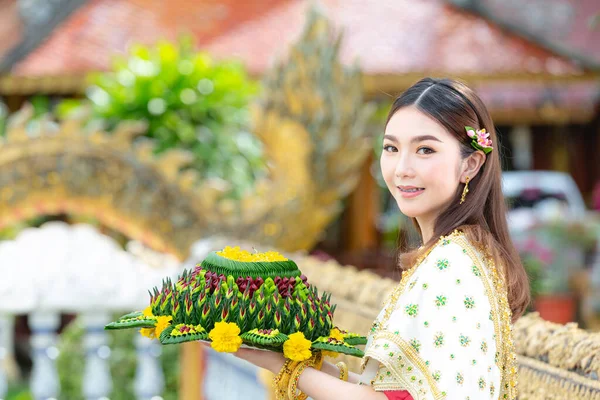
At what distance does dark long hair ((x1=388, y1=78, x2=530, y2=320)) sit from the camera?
1.93 meters

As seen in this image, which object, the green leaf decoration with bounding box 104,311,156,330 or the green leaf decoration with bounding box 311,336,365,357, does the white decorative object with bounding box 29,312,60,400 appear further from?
the green leaf decoration with bounding box 311,336,365,357

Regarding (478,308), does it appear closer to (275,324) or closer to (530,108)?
(275,324)

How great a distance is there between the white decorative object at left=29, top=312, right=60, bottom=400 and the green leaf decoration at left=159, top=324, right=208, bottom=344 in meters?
2.49

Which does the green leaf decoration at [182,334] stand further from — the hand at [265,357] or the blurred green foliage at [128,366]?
the blurred green foliage at [128,366]

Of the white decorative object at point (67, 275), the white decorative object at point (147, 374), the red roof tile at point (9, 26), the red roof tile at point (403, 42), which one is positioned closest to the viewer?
the white decorative object at point (67, 275)

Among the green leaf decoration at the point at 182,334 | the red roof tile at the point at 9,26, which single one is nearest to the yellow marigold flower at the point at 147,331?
the green leaf decoration at the point at 182,334

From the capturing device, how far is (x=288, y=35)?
9.61 m

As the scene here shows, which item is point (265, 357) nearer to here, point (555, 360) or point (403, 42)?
point (555, 360)

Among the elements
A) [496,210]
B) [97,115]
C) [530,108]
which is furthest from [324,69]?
[530,108]

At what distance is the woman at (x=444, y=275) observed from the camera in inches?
69.0

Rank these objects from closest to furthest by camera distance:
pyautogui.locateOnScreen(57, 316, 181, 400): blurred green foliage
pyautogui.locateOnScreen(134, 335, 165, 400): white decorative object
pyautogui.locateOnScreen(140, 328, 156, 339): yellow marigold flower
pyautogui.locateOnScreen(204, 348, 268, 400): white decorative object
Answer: pyautogui.locateOnScreen(140, 328, 156, 339): yellow marigold flower → pyautogui.locateOnScreen(204, 348, 268, 400): white decorative object → pyautogui.locateOnScreen(134, 335, 165, 400): white decorative object → pyautogui.locateOnScreen(57, 316, 181, 400): blurred green foliage

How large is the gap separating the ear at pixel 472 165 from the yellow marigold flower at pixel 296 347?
466mm

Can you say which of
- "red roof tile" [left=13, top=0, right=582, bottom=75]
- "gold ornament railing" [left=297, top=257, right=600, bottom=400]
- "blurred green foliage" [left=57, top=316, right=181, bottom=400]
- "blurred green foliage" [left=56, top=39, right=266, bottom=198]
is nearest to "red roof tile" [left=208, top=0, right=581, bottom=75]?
"red roof tile" [left=13, top=0, right=582, bottom=75]

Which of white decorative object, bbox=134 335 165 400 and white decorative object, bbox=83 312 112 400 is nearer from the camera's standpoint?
white decorative object, bbox=83 312 112 400
